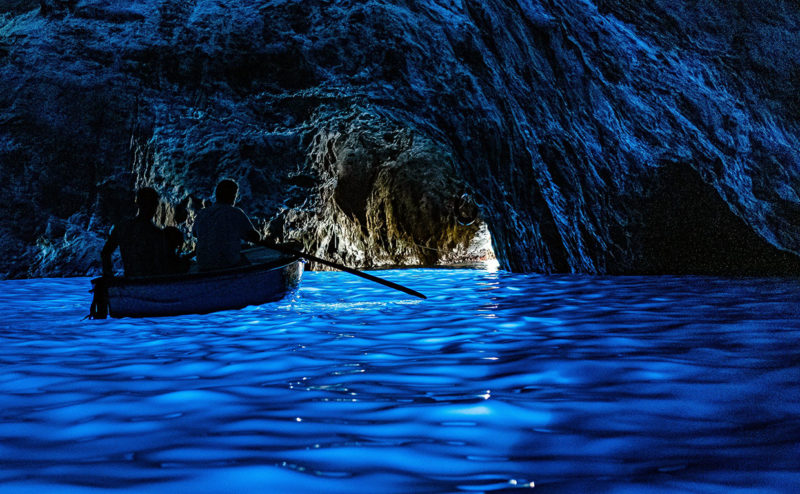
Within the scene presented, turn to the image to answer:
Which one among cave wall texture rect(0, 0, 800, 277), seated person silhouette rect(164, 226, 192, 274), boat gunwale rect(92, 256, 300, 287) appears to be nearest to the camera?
boat gunwale rect(92, 256, 300, 287)

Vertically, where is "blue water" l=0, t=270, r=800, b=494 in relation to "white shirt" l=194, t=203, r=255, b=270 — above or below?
below

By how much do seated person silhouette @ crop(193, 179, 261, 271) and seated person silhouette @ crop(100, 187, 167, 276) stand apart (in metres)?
0.51

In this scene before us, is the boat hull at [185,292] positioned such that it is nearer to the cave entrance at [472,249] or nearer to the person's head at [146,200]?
the person's head at [146,200]

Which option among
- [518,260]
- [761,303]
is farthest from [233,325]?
[518,260]

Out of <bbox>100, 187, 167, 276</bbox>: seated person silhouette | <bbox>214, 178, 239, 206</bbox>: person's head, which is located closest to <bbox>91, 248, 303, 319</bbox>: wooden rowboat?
<bbox>100, 187, 167, 276</bbox>: seated person silhouette

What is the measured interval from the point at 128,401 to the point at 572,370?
6.85 ft

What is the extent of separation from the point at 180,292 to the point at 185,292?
1.9 inches

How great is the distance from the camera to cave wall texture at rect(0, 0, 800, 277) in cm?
793

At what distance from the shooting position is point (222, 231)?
6871 mm

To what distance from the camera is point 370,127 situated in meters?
15.4

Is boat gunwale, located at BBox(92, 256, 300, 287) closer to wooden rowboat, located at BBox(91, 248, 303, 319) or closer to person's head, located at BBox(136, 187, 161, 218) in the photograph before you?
wooden rowboat, located at BBox(91, 248, 303, 319)

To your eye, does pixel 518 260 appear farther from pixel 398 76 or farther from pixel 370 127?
pixel 370 127

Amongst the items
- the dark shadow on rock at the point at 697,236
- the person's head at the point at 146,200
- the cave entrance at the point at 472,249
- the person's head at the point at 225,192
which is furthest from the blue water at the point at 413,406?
the cave entrance at the point at 472,249

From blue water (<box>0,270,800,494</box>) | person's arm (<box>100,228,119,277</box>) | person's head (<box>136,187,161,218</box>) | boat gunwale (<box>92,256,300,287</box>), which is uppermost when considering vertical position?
person's head (<box>136,187,161,218</box>)
